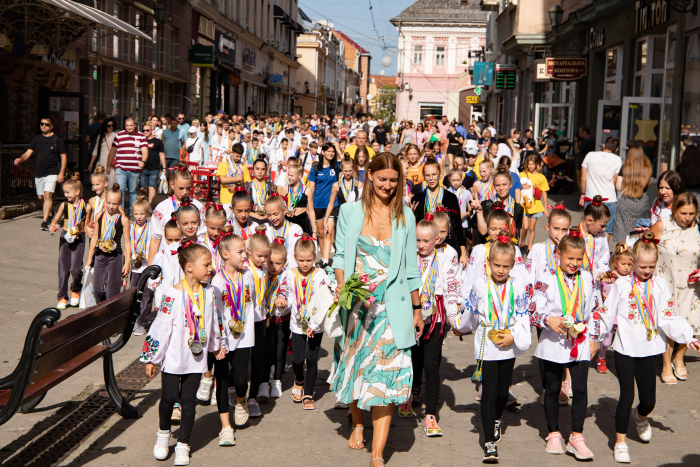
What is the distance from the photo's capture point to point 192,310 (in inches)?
197

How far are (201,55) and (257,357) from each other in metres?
27.6

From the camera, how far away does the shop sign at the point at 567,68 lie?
21.7 m

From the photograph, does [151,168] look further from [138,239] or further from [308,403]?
[308,403]

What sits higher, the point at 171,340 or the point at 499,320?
the point at 499,320

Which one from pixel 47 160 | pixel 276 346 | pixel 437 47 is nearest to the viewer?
pixel 276 346

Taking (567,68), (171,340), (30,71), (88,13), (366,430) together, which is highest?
(88,13)

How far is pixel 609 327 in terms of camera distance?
215 inches

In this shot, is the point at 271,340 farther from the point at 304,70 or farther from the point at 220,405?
the point at 304,70

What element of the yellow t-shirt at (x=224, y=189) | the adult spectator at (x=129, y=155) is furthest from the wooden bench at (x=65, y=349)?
the adult spectator at (x=129, y=155)

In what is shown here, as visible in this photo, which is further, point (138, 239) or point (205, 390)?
point (138, 239)

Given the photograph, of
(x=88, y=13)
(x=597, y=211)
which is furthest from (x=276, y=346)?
(x=88, y=13)

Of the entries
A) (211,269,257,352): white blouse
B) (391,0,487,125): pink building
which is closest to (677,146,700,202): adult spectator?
(211,269,257,352): white blouse

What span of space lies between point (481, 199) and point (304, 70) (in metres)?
72.3

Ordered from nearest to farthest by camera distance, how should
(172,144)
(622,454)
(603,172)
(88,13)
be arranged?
(622,454) → (603,172) → (88,13) → (172,144)
